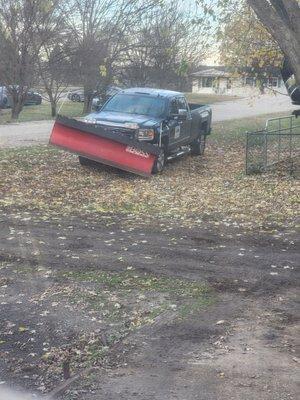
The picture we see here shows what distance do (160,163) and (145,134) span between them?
2.90ft

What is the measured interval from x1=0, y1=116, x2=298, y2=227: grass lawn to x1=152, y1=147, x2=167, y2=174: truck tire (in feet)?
0.65

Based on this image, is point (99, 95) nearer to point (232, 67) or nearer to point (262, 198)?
point (232, 67)

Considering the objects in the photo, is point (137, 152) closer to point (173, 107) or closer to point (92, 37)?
point (173, 107)

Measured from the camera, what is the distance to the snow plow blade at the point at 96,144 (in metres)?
13.0

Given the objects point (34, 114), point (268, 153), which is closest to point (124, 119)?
point (268, 153)

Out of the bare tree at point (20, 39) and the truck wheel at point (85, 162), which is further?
the bare tree at point (20, 39)

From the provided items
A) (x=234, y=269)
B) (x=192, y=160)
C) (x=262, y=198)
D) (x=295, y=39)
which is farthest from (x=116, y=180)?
(x=295, y=39)

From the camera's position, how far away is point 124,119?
13969mm

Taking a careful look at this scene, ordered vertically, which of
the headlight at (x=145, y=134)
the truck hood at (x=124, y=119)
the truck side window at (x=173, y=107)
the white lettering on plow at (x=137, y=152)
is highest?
the truck side window at (x=173, y=107)

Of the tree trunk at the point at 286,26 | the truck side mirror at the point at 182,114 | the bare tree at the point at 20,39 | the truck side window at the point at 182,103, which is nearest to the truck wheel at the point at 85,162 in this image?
the truck side mirror at the point at 182,114

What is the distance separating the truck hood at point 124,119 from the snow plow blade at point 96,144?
2.43ft

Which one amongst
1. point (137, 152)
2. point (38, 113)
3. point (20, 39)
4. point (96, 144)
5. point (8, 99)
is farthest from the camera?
point (38, 113)

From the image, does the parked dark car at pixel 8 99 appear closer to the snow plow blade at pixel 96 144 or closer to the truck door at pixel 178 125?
the truck door at pixel 178 125

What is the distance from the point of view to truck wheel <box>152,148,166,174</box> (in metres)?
14.0
